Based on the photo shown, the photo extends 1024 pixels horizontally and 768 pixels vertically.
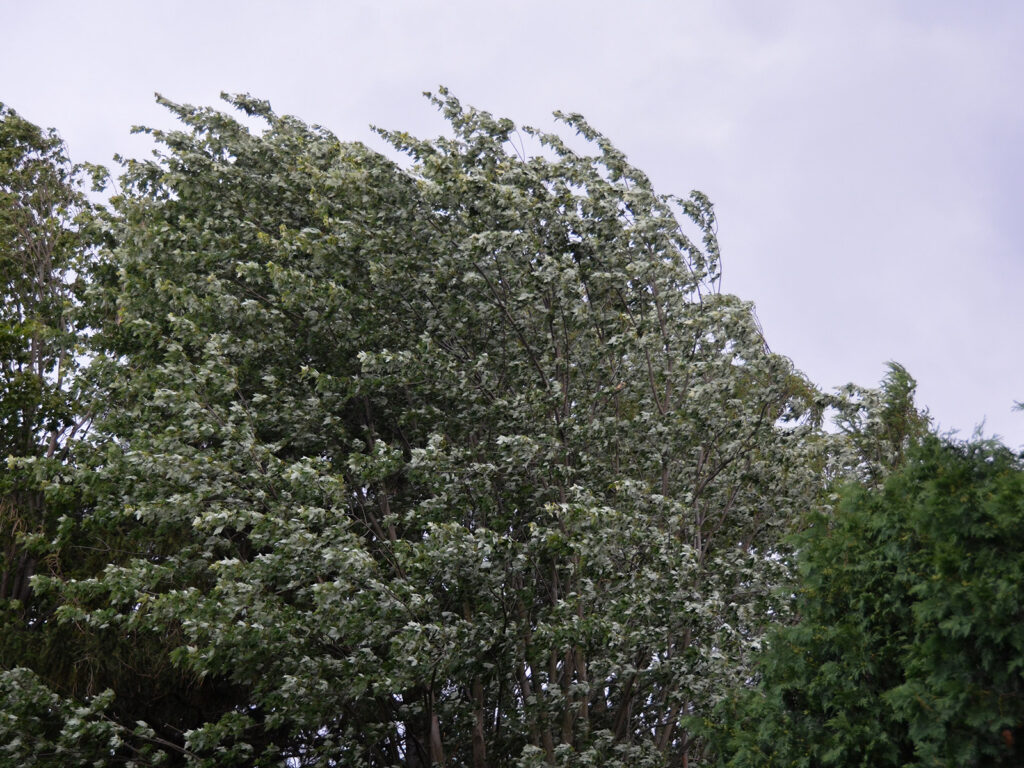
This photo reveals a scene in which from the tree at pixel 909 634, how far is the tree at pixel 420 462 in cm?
251

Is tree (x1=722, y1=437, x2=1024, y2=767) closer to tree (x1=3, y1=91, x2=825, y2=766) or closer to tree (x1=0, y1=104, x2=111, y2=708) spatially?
tree (x1=3, y1=91, x2=825, y2=766)

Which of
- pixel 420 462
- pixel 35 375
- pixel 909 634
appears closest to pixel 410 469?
pixel 420 462

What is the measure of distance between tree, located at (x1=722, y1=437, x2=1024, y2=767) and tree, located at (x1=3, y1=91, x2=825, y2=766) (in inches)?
98.9

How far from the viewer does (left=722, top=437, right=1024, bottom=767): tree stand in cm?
477

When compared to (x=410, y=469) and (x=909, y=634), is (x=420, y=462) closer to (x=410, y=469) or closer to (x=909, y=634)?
(x=410, y=469)

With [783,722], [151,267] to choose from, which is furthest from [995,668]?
[151,267]

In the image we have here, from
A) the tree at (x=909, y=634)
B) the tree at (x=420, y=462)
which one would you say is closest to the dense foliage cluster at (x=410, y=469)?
the tree at (x=420, y=462)

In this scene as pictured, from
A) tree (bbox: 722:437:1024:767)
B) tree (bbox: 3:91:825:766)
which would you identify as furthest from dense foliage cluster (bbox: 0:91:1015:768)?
tree (bbox: 722:437:1024:767)

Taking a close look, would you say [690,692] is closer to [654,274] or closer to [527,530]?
[527,530]

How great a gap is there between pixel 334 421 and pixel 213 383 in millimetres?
1252

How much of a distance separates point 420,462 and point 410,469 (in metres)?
0.40

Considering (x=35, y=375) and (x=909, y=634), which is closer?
(x=909, y=634)

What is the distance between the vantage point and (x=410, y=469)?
915 centimetres

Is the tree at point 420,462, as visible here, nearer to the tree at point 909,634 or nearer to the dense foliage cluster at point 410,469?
the dense foliage cluster at point 410,469
